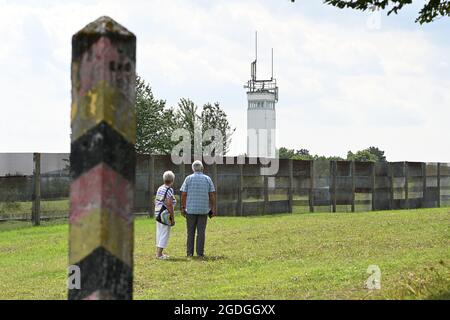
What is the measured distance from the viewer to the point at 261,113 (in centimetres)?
9906

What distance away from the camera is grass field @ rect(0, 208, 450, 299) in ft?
30.7

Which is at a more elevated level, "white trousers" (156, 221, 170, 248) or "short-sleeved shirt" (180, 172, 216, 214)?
"short-sleeved shirt" (180, 172, 216, 214)

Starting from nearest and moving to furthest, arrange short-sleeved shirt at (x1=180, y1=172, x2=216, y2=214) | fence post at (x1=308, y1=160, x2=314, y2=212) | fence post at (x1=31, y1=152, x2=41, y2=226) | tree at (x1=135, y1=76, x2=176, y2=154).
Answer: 1. short-sleeved shirt at (x1=180, y1=172, x2=216, y2=214)
2. fence post at (x1=31, y1=152, x2=41, y2=226)
3. fence post at (x1=308, y1=160, x2=314, y2=212)
4. tree at (x1=135, y1=76, x2=176, y2=154)

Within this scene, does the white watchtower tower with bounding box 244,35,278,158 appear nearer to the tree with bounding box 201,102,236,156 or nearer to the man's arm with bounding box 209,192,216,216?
the tree with bounding box 201,102,236,156

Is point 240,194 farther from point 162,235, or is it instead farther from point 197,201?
point 162,235

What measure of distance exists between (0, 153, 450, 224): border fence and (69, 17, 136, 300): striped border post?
66.8ft

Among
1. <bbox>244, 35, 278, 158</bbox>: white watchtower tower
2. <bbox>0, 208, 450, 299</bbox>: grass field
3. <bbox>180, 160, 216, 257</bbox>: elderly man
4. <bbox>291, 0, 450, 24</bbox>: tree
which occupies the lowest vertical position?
<bbox>0, 208, 450, 299</bbox>: grass field

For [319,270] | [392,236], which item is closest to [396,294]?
[319,270]

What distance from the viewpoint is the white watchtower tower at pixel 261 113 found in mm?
97188

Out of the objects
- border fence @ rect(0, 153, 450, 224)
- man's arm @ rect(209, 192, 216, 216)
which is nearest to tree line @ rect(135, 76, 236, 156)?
border fence @ rect(0, 153, 450, 224)

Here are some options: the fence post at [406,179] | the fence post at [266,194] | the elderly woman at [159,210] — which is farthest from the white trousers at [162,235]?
the fence post at [406,179]

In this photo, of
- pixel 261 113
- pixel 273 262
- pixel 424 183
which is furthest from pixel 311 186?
pixel 261 113

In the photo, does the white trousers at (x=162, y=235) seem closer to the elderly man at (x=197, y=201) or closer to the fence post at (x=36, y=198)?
the elderly man at (x=197, y=201)
